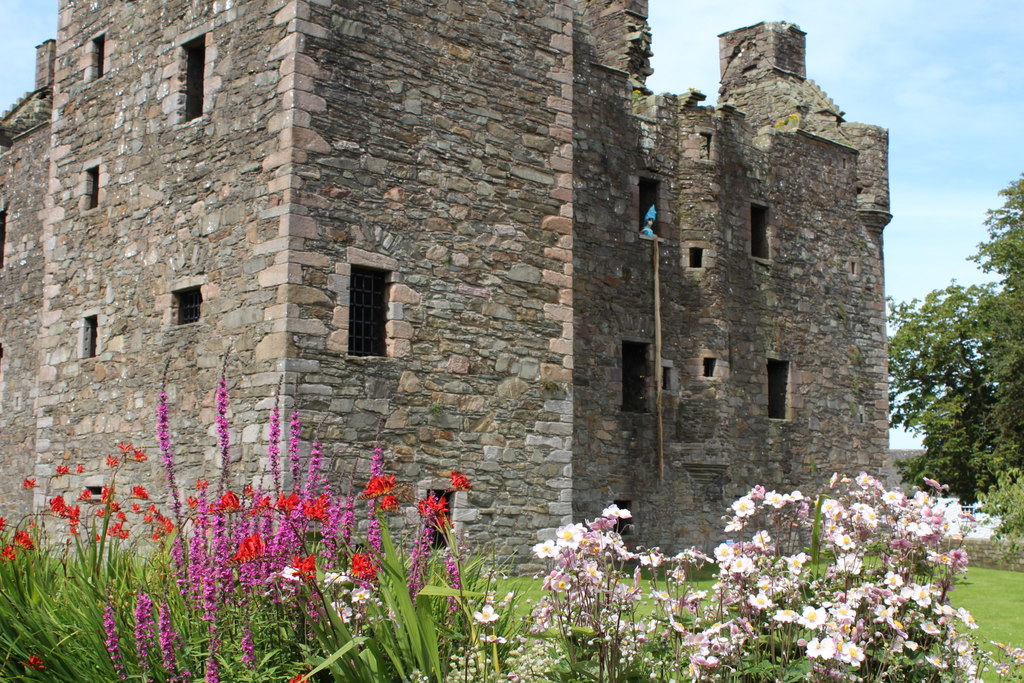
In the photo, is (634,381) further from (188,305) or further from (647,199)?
(188,305)

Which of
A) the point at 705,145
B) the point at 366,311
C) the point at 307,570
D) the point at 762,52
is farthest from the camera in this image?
the point at 762,52

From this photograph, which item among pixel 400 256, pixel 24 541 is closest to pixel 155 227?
pixel 400 256

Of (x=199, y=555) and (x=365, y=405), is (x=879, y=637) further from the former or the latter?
(x=365, y=405)

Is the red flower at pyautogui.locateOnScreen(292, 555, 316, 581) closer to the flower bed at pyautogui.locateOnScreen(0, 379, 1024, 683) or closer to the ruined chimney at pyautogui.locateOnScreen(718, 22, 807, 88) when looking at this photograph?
the flower bed at pyautogui.locateOnScreen(0, 379, 1024, 683)

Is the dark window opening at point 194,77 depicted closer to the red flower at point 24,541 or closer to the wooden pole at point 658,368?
the red flower at point 24,541

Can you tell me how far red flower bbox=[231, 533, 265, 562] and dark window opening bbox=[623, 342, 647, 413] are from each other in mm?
11607

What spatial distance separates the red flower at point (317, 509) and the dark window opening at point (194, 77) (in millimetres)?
7829

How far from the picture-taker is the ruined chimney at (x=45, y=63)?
66.2 ft

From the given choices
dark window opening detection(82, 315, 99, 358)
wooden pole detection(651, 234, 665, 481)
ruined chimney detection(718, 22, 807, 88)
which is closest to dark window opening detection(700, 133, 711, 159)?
wooden pole detection(651, 234, 665, 481)

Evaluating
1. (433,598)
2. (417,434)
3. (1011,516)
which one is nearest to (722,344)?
(1011,516)

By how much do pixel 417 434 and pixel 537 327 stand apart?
2.01 metres

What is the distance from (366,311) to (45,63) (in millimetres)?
12530

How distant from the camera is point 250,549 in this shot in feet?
17.2

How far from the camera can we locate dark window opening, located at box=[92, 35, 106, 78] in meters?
13.7
